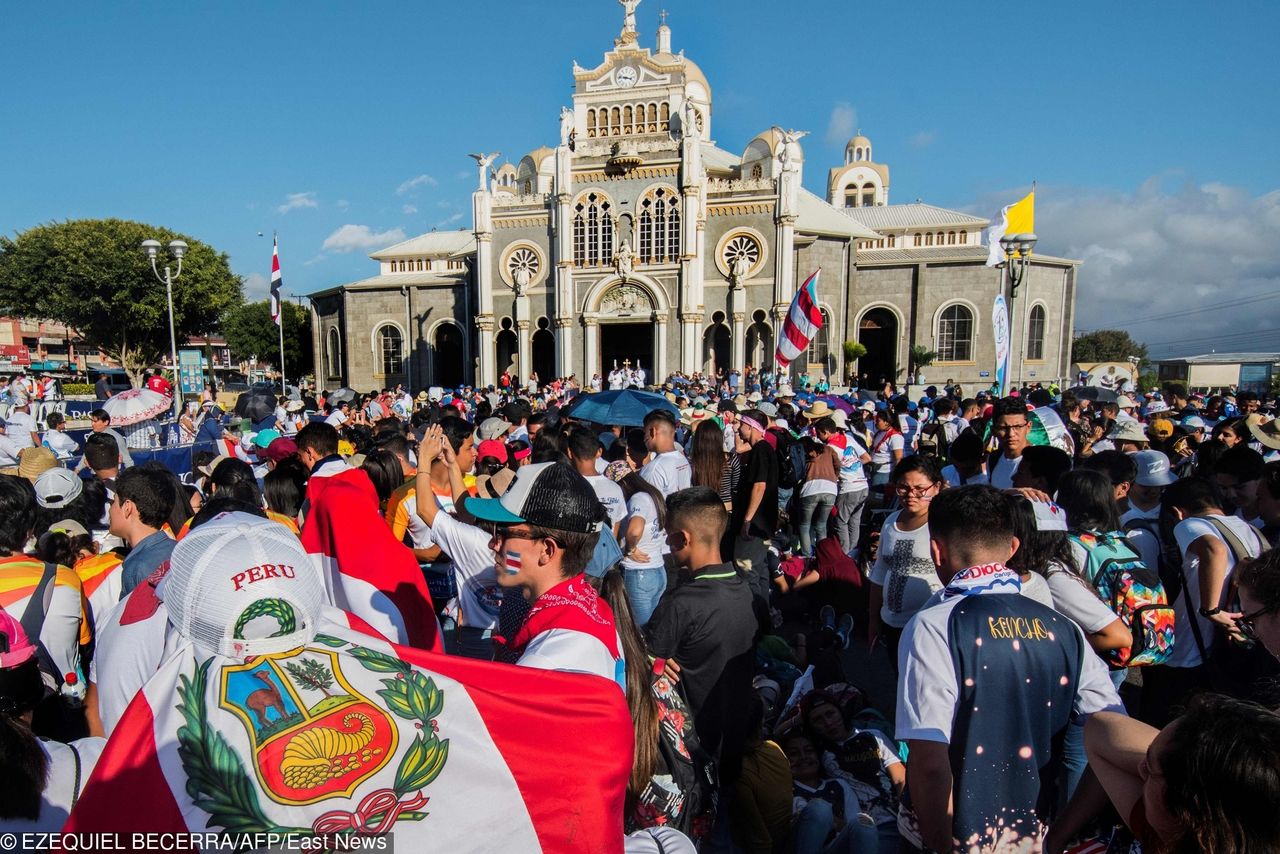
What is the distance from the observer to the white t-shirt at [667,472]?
572 centimetres

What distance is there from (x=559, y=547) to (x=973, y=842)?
1649 mm

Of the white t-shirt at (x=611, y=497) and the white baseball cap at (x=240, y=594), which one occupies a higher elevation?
the white baseball cap at (x=240, y=594)

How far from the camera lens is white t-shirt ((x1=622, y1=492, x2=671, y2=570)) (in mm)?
4628

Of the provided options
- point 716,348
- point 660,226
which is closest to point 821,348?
point 716,348

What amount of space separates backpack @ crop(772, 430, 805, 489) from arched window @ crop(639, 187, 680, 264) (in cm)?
2370

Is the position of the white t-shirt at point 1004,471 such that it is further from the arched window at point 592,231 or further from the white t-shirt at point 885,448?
the arched window at point 592,231

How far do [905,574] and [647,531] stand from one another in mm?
1664

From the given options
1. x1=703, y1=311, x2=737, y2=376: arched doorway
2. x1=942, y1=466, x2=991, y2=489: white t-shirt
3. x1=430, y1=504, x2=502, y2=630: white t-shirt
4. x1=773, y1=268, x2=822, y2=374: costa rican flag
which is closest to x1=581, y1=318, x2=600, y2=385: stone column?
x1=703, y1=311, x2=737, y2=376: arched doorway

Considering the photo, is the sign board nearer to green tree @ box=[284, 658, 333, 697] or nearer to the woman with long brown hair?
the woman with long brown hair

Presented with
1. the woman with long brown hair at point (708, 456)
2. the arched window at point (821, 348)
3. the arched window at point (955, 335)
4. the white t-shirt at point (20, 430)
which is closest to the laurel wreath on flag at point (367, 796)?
the woman with long brown hair at point (708, 456)

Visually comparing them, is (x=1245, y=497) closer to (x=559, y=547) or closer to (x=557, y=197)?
(x=559, y=547)

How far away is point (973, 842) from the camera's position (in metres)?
2.20

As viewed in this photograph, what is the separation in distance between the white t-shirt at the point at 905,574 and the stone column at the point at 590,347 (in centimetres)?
2782

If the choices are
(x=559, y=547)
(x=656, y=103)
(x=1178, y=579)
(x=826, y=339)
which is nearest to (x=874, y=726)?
(x=1178, y=579)
